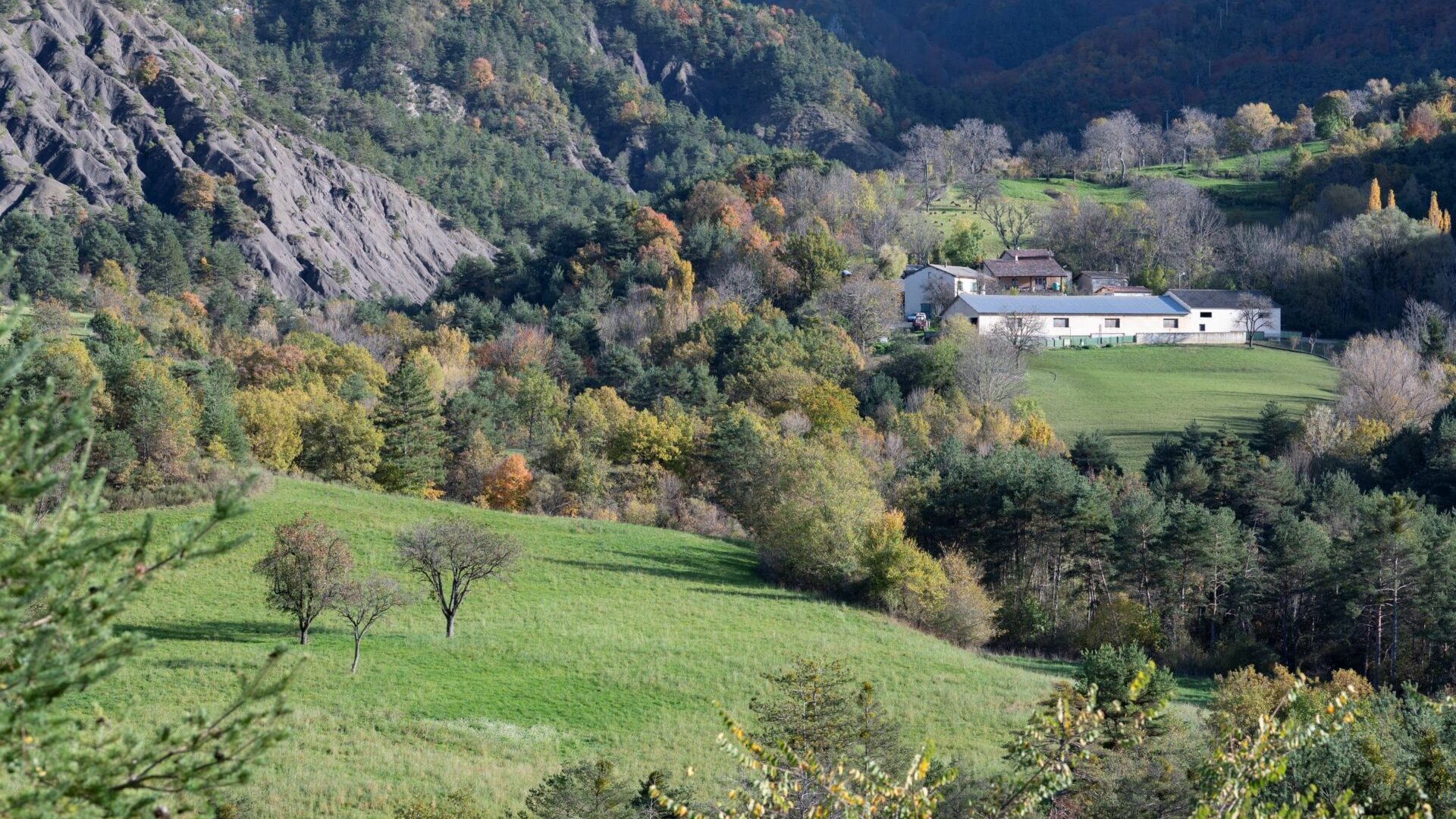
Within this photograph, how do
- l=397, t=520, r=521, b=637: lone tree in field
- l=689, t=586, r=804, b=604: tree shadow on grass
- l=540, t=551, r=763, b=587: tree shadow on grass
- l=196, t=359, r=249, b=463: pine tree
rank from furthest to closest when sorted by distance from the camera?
l=196, t=359, r=249, b=463: pine tree, l=540, t=551, r=763, b=587: tree shadow on grass, l=689, t=586, r=804, b=604: tree shadow on grass, l=397, t=520, r=521, b=637: lone tree in field

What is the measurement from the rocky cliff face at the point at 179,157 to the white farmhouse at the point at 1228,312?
284ft

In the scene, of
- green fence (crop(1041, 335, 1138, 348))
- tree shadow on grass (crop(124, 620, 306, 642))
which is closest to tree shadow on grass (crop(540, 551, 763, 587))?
tree shadow on grass (crop(124, 620, 306, 642))

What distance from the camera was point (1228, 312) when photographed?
90.2 metres

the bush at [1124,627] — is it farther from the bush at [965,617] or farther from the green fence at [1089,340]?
the green fence at [1089,340]

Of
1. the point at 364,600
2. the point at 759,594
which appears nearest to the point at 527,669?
the point at 364,600

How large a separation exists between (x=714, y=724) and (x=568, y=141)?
172 m

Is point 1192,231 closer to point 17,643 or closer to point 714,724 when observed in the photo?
point 714,724

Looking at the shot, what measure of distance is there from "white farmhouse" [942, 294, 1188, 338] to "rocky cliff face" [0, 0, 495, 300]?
244 ft

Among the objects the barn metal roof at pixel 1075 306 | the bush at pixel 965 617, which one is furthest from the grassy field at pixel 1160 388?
the bush at pixel 965 617

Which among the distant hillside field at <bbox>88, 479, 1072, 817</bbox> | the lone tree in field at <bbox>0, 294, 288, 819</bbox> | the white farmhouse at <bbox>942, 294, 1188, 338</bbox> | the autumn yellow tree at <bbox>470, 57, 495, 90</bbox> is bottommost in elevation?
the distant hillside field at <bbox>88, 479, 1072, 817</bbox>

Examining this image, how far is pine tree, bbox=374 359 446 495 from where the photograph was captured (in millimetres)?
62125

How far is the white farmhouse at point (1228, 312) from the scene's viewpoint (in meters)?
89.9

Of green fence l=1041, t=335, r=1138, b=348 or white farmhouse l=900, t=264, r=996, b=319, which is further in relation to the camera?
white farmhouse l=900, t=264, r=996, b=319

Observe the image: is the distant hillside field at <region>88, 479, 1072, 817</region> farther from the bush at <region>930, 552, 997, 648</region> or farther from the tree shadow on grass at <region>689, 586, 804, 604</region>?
the bush at <region>930, 552, 997, 648</region>
